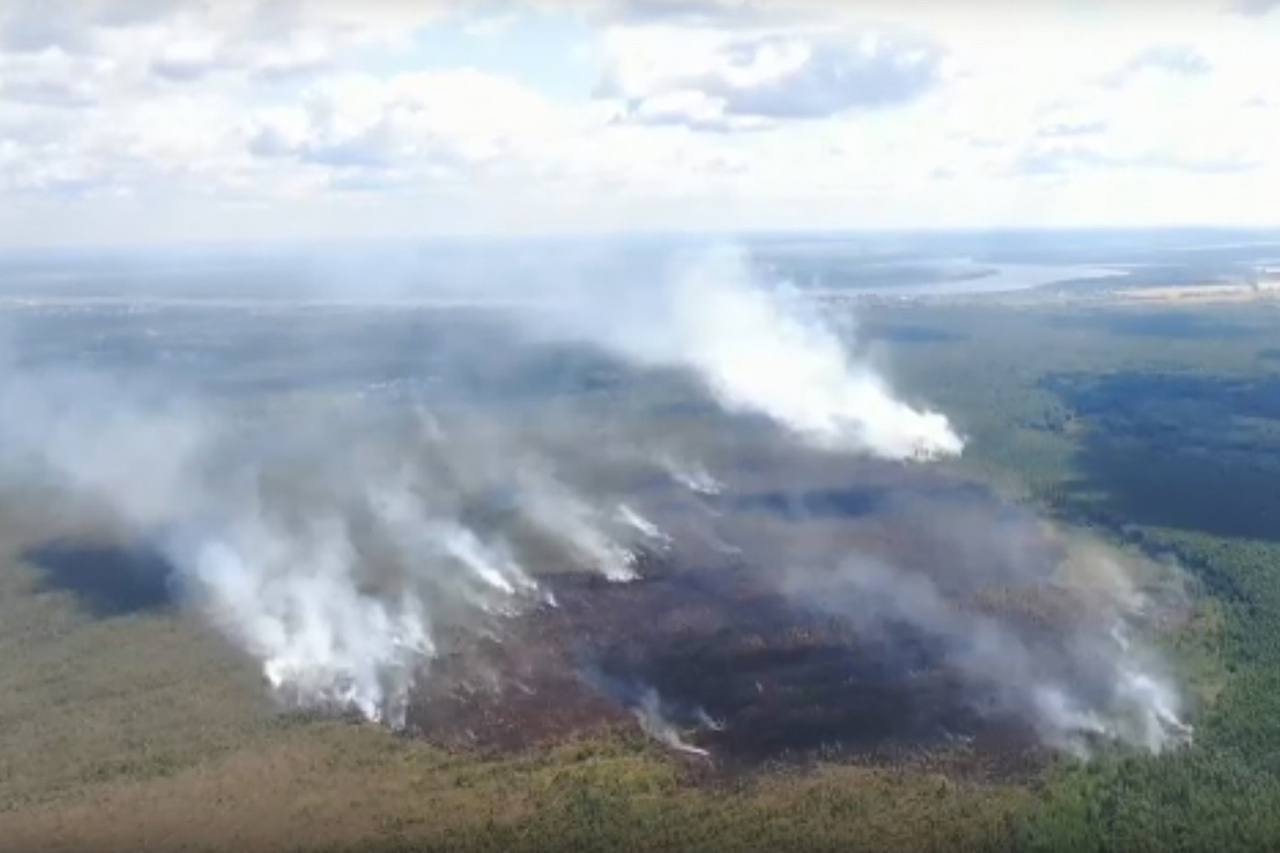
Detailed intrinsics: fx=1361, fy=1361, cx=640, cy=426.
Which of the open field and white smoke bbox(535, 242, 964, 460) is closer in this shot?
the open field

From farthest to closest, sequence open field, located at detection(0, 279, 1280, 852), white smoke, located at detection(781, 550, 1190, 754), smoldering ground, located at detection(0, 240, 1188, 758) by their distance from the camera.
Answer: smoldering ground, located at detection(0, 240, 1188, 758)
white smoke, located at detection(781, 550, 1190, 754)
open field, located at detection(0, 279, 1280, 852)

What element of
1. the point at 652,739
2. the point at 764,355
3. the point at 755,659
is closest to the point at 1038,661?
the point at 755,659

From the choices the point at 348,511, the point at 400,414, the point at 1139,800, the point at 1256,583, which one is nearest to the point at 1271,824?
the point at 1139,800

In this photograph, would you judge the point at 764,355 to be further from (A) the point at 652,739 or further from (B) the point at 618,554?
(A) the point at 652,739

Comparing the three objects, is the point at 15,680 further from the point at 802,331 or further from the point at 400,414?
the point at 802,331

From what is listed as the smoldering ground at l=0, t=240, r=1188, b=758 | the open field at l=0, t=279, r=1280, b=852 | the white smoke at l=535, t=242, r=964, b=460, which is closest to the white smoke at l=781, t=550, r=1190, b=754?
the smoldering ground at l=0, t=240, r=1188, b=758

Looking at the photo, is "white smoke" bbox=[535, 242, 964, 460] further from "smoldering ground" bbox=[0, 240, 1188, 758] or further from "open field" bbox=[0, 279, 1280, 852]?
"open field" bbox=[0, 279, 1280, 852]

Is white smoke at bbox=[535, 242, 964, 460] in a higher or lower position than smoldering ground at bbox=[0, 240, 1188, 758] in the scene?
higher

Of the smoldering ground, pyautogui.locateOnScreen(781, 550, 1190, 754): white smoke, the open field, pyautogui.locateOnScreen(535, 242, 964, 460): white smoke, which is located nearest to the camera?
the open field

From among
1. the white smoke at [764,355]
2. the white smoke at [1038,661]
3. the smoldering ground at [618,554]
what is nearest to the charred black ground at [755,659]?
the smoldering ground at [618,554]
